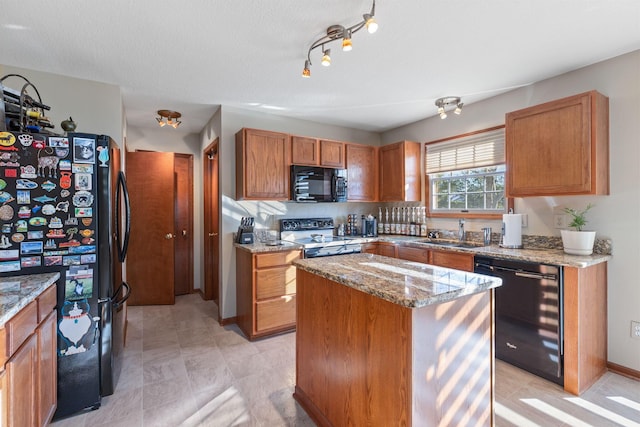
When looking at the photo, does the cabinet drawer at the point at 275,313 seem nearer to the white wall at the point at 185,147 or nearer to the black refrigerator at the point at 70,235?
the black refrigerator at the point at 70,235

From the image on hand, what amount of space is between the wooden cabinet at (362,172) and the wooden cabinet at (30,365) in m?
3.21

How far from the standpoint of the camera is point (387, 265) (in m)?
1.92

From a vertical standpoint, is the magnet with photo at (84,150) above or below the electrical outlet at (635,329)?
above

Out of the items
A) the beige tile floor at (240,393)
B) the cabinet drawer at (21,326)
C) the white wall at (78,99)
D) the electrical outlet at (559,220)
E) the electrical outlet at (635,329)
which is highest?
the white wall at (78,99)

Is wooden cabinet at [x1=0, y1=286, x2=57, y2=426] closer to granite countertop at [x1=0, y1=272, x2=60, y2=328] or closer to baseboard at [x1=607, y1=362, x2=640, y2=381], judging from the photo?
granite countertop at [x1=0, y1=272, x2=60, y2=328]

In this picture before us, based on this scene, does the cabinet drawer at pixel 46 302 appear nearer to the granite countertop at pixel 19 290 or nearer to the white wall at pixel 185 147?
the granite countertop at pixel 19 290

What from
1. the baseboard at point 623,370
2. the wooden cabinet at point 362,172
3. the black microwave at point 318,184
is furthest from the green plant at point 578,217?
the black microwave at point 318,184

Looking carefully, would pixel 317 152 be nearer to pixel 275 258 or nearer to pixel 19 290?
pixel 275 258

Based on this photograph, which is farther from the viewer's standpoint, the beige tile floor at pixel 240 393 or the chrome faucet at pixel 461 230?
the chrome faucet at pixel 461 230

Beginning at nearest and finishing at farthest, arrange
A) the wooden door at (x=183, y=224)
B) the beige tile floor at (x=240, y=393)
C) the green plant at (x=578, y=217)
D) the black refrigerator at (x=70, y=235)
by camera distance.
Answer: the black refrigerator at (x=70, y=235) < the beige tile floor at (x=240, y=393) < the green plant at (x=578, y=217) < the wooden door at (x=183, y=224)

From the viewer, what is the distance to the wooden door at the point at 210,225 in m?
4.02

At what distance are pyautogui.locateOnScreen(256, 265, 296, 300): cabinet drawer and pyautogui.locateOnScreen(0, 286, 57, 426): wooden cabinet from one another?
1586 mm

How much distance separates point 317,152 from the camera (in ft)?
12.4

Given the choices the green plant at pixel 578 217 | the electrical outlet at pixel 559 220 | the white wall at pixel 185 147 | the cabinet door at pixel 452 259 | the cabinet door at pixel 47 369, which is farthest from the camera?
the white wall at pixel 185 147
